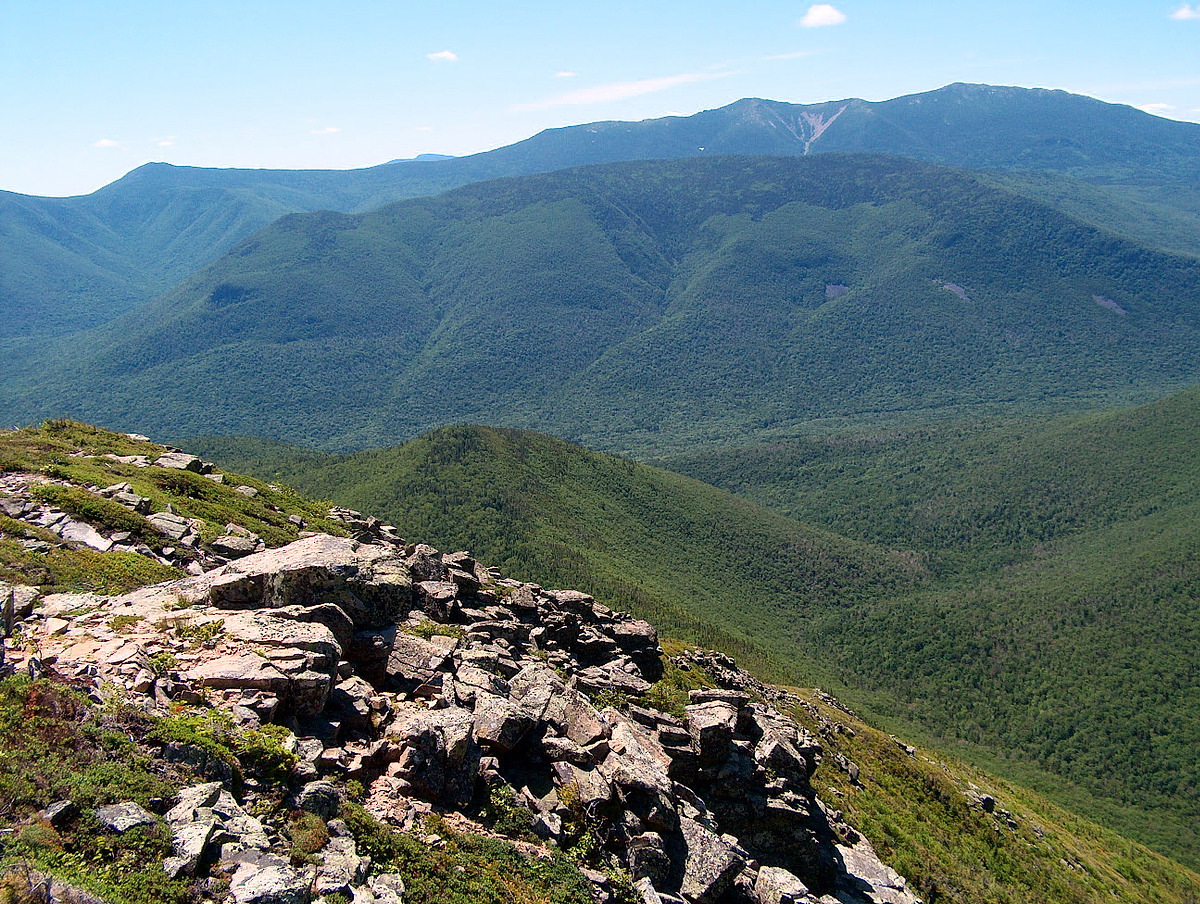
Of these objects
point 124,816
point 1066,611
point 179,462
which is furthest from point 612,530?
point 124,816

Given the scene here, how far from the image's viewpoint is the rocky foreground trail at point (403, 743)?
44.8 feet

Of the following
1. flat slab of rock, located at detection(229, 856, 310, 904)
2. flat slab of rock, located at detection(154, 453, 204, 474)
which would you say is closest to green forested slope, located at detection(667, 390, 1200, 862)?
flat slab of rock, located at detection(154, 453, 204, 474)

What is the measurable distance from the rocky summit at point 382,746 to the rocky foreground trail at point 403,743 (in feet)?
0.19

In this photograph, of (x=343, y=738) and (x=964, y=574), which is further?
(x=964, y=574)

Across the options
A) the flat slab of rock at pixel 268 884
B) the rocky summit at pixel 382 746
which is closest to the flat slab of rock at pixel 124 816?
the rocky summit at pixel 382 746

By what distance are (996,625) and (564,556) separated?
71.9 meters

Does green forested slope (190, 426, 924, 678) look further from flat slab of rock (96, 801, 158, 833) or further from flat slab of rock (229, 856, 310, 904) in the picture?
flat slab of rock (96, 801, 158, 833)

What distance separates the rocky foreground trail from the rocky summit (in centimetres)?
6

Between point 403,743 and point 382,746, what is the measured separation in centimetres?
48

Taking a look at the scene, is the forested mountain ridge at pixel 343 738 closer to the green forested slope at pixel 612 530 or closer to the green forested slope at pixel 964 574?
the green forested slope at pixel 612 530

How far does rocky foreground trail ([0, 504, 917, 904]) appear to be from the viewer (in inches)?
538

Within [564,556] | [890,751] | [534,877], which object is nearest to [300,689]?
[534,877]

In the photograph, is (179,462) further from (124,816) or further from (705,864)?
(705,864)

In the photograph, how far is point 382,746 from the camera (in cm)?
1714
